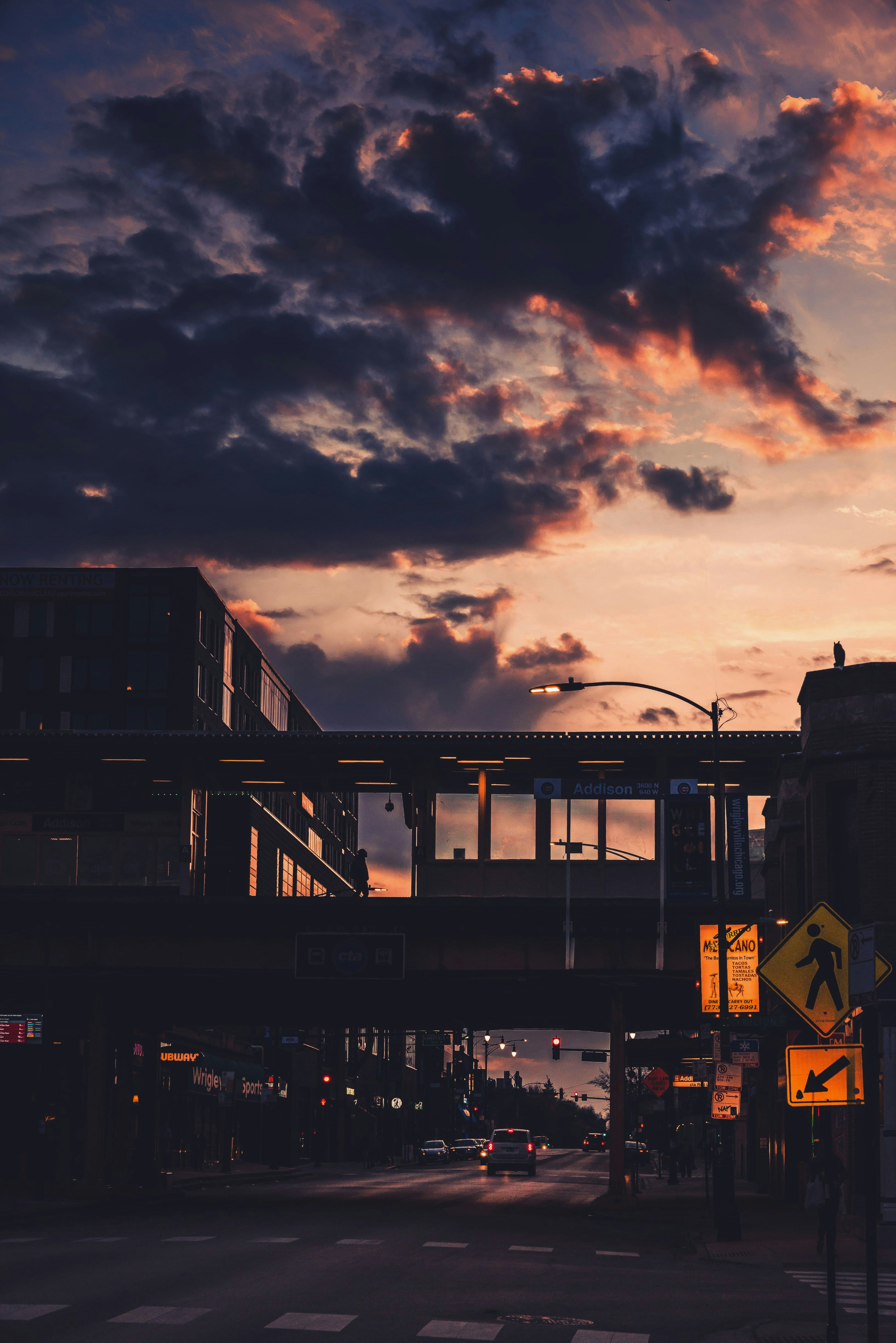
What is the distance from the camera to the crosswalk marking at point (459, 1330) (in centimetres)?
1444

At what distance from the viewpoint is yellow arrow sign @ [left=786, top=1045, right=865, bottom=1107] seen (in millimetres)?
13469

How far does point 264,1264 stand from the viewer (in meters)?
21.3

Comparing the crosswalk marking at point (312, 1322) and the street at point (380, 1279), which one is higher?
the crosswalk marking at point (312, 1322)

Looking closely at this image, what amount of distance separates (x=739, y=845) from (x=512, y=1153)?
→ 33154mm

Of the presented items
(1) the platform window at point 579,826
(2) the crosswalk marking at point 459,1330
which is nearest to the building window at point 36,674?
(1) the platform window at point 579,826

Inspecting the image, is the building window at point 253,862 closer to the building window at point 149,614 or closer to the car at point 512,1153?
the building window at point 149,614

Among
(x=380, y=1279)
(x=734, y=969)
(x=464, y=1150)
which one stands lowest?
(x=464, y=1150)

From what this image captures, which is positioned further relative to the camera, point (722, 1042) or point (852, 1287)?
point (722, 1042)

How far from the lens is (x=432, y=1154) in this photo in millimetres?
97625

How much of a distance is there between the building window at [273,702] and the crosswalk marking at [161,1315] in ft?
307

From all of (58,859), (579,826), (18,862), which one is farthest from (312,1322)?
(18,862)

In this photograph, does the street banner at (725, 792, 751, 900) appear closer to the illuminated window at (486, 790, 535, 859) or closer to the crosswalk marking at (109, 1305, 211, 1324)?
the illuminated window at (486, 790, 535, 859)

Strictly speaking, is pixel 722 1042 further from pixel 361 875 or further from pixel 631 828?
pixel 361 875

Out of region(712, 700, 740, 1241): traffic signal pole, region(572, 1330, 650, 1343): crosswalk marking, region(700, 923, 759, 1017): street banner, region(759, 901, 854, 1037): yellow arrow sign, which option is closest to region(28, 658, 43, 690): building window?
region(700, 923, 759, 1017): street banner
